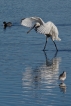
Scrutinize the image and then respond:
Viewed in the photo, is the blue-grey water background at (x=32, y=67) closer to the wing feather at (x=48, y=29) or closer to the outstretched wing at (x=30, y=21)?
the wing feather at (x=48, y=29)

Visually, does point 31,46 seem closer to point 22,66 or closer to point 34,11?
point 22,66

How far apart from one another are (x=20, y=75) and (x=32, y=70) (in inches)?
48.6

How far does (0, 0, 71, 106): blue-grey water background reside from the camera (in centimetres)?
1473

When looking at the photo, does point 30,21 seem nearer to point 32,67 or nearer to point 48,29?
point 48,29

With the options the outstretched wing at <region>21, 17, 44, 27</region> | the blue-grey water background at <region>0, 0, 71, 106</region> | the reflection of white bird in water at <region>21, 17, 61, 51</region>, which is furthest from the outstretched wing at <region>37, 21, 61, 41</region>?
the blue-grey water background at <region>0, 0, 71, 106</region>

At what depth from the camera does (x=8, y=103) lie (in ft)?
46.1

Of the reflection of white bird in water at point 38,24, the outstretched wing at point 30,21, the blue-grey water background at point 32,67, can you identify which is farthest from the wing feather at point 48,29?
the blue-grey water background at point 32,67

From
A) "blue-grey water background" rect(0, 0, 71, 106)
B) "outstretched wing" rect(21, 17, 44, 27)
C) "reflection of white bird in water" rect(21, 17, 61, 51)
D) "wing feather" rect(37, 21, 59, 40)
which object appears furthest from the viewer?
"outstretched wing" rect(21, 17, 44, 27)

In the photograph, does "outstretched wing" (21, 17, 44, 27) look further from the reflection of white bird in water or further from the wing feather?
the wing feather

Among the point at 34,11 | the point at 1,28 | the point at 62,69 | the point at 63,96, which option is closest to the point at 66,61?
the point at 62,69

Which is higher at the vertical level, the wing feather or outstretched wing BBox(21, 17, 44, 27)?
outstretched wing BBox(21, 17, 44, 27)

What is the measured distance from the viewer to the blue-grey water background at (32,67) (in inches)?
580

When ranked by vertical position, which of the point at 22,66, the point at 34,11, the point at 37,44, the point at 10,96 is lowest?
the point at 34,11

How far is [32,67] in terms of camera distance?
778 inches
